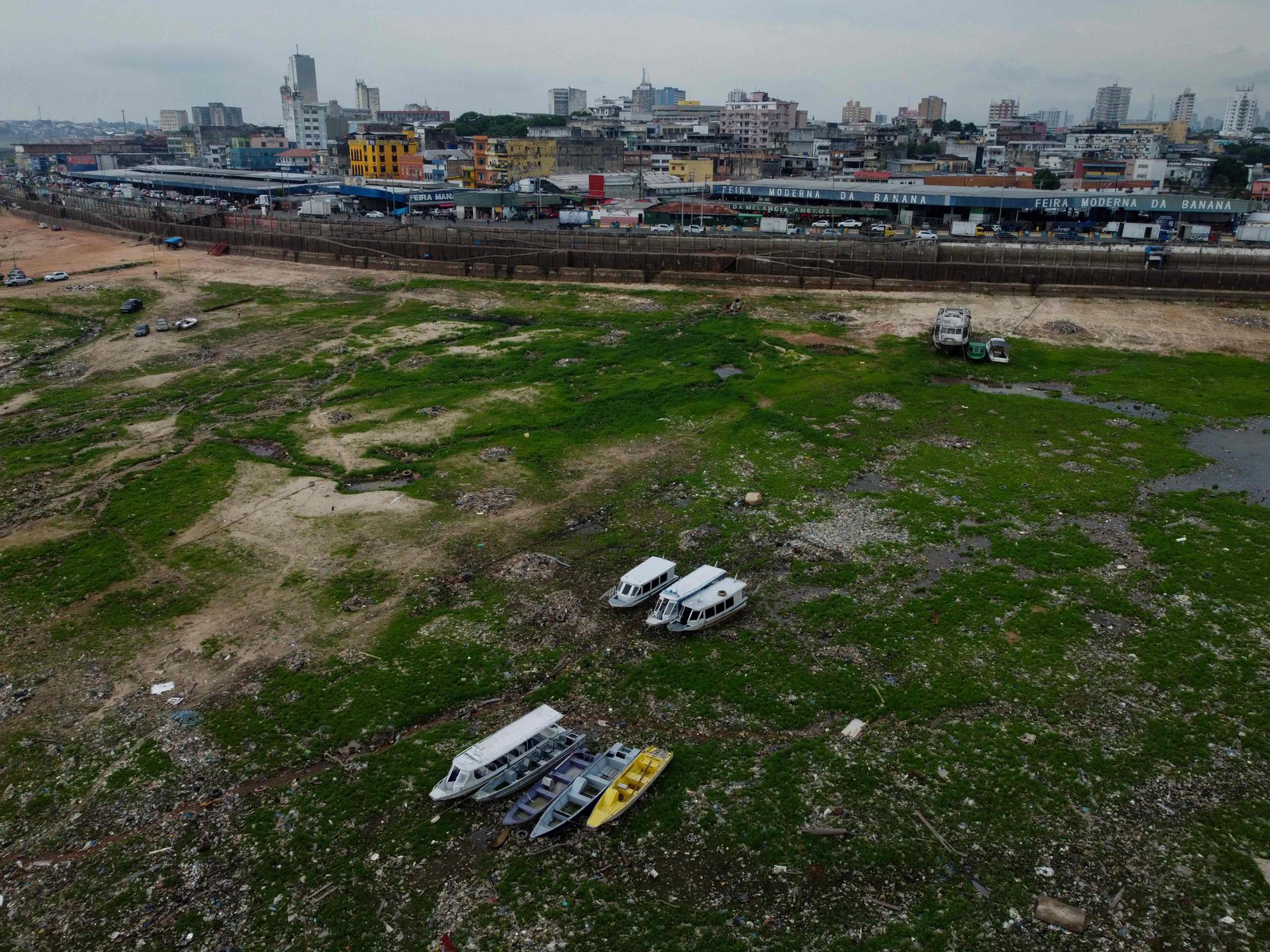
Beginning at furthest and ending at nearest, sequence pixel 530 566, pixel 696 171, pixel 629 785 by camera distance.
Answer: pixel 696 171 → pixel 530 566 → pixel 629 785

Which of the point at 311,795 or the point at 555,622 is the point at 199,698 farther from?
the point at 555,622

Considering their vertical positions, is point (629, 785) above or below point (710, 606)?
below

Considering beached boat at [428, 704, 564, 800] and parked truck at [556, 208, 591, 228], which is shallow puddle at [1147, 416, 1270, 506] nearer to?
beached boat at [428, 704, 564, 800]

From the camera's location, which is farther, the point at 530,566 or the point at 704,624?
the point at 530,566

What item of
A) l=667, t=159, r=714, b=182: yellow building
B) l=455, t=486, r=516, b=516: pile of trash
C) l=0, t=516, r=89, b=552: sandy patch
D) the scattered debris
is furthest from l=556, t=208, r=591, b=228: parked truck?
the scattered debris

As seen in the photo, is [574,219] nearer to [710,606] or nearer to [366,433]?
[366,433]

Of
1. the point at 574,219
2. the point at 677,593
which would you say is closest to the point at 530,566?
the point at 677,593

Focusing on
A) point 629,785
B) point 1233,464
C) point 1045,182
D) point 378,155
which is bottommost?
point 629,785
